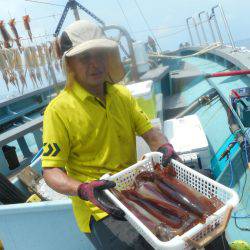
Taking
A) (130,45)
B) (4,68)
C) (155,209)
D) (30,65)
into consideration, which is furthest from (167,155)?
(30,65)

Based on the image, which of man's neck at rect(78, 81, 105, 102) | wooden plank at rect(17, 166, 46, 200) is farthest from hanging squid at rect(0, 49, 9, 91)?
man's neck at rect(78, 81, 105, 102)

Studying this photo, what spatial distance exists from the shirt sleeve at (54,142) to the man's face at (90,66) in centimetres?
34

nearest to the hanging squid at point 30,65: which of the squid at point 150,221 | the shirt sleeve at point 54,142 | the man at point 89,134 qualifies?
the man at point 89,134

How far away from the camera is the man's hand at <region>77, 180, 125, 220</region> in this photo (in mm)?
1693

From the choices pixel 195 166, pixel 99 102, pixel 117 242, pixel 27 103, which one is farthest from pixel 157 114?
pixel 27 103

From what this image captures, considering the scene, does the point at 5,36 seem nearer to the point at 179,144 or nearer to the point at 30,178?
the point at 30,178

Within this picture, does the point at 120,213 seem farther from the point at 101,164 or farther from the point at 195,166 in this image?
the point at 195,166

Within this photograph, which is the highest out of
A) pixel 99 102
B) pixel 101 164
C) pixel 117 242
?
pixel 99 102

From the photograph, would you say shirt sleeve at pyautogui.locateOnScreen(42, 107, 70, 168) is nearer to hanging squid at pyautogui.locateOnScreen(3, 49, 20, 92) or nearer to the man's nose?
the man's nose

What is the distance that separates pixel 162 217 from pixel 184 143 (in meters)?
2.24

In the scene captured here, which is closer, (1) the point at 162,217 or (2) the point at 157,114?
(1) the point at 162,217

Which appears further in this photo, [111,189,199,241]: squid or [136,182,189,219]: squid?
[136,182,189,219]: squid

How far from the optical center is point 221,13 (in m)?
7.65

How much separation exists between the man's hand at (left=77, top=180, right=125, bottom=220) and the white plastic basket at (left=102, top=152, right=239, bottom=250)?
39 millimetres
